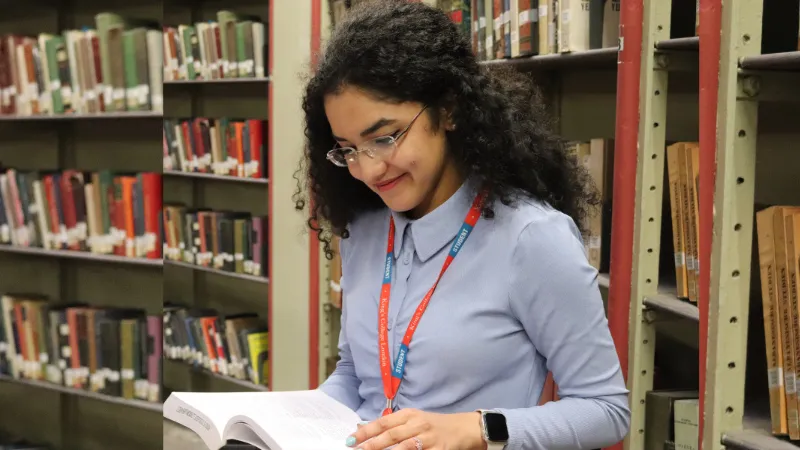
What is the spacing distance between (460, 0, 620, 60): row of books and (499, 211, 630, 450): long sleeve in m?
0.90

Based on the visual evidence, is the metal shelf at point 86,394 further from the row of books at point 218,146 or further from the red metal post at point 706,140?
the row of books at point 218,146

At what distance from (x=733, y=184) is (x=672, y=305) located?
0.44 meters

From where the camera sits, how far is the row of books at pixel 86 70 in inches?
17.7

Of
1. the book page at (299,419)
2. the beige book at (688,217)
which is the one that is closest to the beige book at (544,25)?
the beige book at (688,217)

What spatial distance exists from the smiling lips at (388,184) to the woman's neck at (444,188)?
0.09m

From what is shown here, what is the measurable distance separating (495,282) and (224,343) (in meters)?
3.09

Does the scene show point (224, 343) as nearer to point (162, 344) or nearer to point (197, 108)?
point (197, 108)

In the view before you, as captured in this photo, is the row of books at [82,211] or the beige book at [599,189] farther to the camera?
the beige book at [599,189]

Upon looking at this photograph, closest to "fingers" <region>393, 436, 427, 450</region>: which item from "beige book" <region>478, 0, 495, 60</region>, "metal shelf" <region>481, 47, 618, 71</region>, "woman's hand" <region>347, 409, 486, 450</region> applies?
"woman's hand" <region>347, 409, 486, 450</region>

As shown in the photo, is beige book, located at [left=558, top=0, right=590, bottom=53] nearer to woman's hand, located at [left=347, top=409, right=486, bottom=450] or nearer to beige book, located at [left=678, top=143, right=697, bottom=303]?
A: beige book, located at [left=678, top=143, right=697, bottom=303]

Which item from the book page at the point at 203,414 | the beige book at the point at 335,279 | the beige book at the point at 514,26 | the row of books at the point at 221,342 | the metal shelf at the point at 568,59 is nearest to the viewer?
the book page at the point at 203,414

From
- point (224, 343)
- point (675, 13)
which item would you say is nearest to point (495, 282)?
point (675, 13)

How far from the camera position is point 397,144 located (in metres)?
1.18

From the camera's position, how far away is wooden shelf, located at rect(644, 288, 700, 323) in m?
1.68
